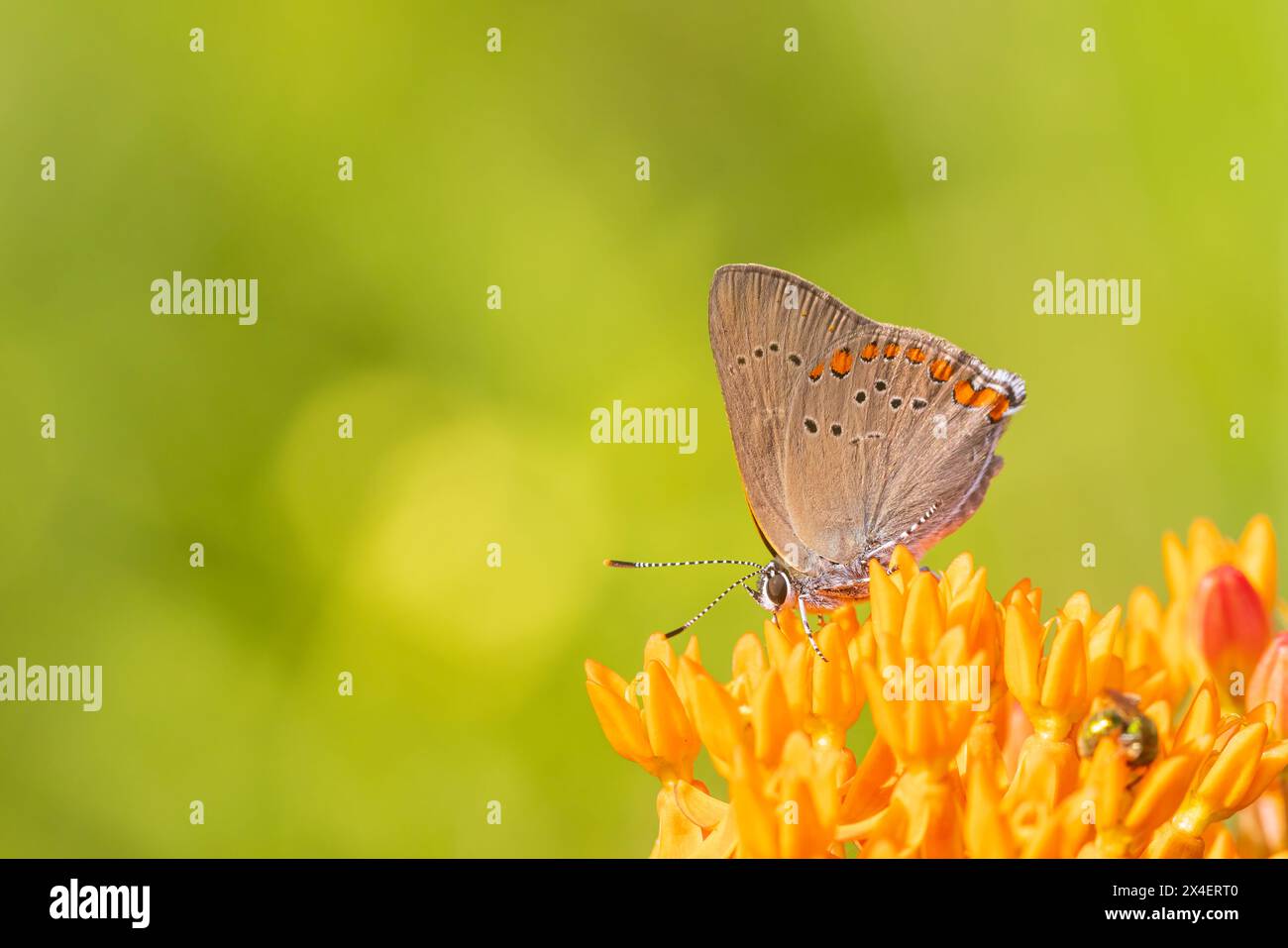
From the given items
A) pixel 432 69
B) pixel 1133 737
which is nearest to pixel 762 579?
pixel 1133 737

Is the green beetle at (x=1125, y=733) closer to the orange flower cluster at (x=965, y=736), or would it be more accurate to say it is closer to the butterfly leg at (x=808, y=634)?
the orange flower cluster at (x=965, y=736)

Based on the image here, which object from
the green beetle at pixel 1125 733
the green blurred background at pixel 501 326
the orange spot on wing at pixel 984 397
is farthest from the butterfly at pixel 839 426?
the green blurred background at pixel 501 326

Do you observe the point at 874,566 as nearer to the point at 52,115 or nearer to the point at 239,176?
the point at 239,176

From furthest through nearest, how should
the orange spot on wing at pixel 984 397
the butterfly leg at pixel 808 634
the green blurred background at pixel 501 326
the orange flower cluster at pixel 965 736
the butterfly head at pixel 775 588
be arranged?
the green blurred background at pixel 501 326 → the orange spot on wing at pixel 984 397 → the butterfly head at pixel 775 588 → the butterfly leg at pixel 808 634 → the orange flower cluster at pixel 965 736

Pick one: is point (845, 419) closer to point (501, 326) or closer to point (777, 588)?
point (777, 588)

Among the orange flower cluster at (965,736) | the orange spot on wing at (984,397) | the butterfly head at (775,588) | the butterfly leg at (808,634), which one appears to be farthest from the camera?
the orange spot on wing at (984,397)

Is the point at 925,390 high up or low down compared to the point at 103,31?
down
